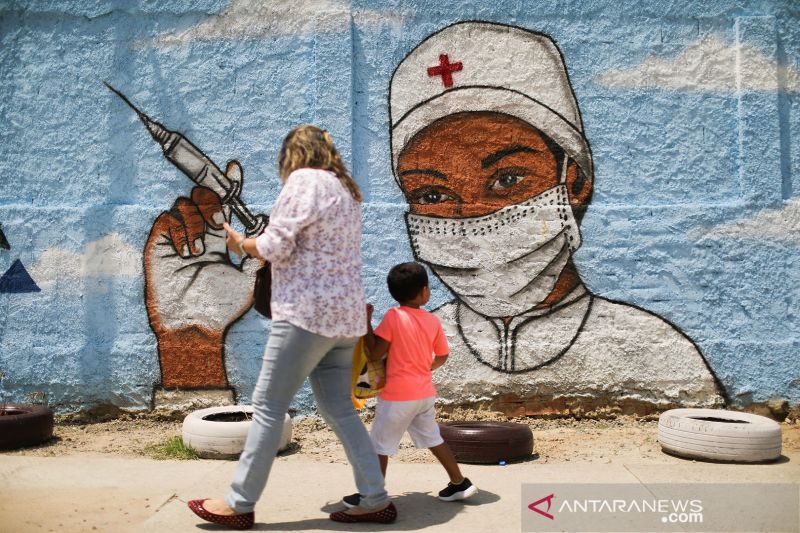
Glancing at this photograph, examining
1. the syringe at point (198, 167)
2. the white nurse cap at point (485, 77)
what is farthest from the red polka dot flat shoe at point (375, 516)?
the white nurse cap at point (485, 77)

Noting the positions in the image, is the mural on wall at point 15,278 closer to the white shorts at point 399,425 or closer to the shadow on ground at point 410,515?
the shadow on ground at point 410,515

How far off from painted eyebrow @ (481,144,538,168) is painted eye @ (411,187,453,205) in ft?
1.18

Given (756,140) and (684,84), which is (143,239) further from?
(756,140)

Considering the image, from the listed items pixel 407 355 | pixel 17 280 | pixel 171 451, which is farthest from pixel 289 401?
pixel 17 280

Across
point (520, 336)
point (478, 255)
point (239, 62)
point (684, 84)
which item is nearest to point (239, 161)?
Result: point (239, 62)

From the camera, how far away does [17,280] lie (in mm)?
5648

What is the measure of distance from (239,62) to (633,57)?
2.91m

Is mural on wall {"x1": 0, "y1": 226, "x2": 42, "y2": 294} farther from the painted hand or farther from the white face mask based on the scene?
the white face mask

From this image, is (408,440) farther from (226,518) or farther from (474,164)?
(226,518)

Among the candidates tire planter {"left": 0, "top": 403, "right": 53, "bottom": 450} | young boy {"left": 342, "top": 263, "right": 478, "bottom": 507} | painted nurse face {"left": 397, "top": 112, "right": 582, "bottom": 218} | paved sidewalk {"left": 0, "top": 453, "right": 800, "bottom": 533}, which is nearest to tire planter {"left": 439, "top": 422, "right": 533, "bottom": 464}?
paved sidewalk {"left": 0, "top": 453, "right": 800, "bottom": 533}

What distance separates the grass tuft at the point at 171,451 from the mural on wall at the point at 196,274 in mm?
679

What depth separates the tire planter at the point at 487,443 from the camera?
4.49 meters

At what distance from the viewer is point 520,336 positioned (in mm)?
5492

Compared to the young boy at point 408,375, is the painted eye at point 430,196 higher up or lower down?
higher up
